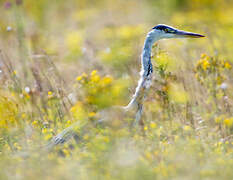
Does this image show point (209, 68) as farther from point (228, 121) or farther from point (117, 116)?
point (117, 116)

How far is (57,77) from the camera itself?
4.92 meters

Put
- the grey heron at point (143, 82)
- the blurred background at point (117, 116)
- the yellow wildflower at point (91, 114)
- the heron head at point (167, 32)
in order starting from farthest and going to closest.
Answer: the heron head at point (167, 32) → the grey heron at point (143, 82) → the yellow wildflower at point (91, 114) → the blurred background at point (117, 116)

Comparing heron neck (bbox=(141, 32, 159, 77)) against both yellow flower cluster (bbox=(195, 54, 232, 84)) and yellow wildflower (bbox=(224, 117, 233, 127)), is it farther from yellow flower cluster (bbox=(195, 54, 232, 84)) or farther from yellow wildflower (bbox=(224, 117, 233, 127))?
yellow wildflower (bbox=(224, 117, 233, 127))

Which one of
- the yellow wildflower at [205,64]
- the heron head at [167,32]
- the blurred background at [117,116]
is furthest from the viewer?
the heron head at [167,32]

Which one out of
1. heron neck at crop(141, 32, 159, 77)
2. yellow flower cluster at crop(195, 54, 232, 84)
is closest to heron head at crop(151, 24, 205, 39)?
heron neck at crop(141, 32, 159, 77)

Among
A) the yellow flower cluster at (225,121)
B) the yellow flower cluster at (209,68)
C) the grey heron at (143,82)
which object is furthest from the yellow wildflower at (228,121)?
the grey heron at (143,82)

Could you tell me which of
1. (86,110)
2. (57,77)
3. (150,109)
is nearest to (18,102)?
(57,77)

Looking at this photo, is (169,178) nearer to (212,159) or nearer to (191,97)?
(212,159)

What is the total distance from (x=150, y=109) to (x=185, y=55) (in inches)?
64.7

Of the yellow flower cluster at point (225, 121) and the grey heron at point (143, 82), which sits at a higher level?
the grey heron at point (143, 82)

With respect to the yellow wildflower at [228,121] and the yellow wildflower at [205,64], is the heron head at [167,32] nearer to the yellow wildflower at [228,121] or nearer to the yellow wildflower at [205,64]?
the yellow wildflower at [205,64]

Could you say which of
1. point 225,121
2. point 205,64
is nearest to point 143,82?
point 205,64

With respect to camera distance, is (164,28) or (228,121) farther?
(164,28)

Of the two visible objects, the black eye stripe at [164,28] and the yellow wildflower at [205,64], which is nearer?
the yellow wildflower at [205,64]
